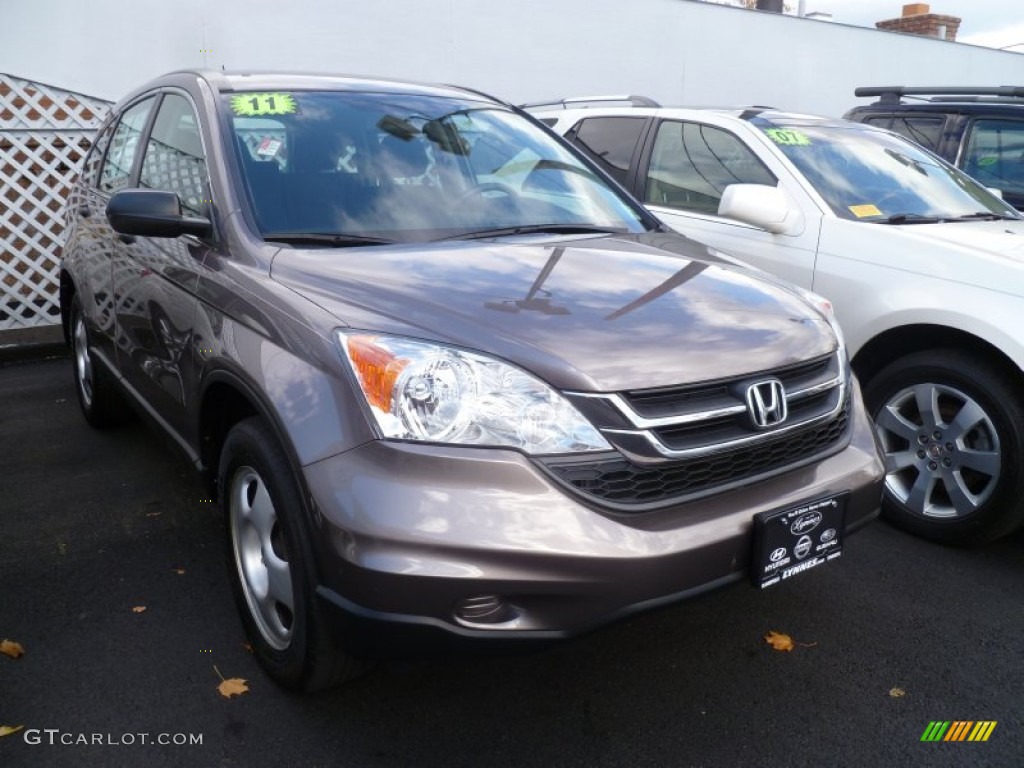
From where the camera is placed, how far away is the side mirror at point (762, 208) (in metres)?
3.73

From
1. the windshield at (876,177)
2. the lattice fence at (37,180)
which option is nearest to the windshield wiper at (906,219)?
the windshield at (876,177)

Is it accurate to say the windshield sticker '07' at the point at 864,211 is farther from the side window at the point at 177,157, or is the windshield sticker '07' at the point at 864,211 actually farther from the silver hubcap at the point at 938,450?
the side window at the point at 177,157

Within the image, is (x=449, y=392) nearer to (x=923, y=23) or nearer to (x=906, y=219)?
(x=906, y=219)

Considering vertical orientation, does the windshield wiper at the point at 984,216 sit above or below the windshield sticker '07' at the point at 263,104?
below

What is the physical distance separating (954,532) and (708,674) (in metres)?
1.34

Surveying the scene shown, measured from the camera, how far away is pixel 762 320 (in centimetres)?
225

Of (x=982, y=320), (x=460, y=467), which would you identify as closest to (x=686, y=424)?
(x=460, y=467)

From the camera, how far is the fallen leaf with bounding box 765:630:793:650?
2607 millimetres

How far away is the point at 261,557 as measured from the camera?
2.34 m

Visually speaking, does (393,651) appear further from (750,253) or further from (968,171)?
(968,171)

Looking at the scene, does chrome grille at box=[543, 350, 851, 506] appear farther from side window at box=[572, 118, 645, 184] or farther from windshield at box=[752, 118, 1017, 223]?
side window at box=[572, 118, 645, 184]

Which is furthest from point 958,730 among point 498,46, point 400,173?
point 498,46

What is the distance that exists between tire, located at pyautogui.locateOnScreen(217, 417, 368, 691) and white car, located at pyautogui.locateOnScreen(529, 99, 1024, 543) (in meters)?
2.33

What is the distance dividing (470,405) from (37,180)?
615 centimetres
